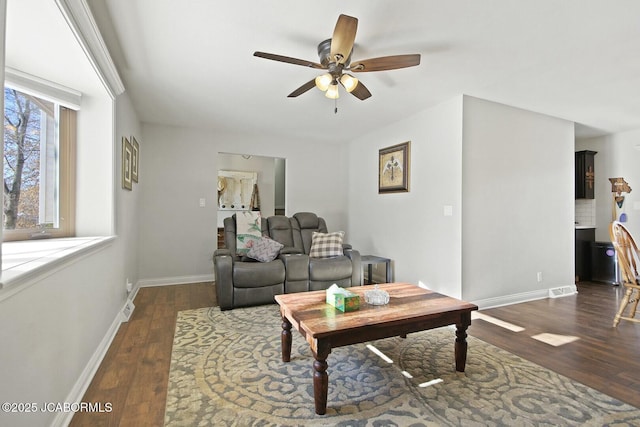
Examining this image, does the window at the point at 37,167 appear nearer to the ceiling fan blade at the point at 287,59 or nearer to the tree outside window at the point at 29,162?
the tree outside window at the point at 29,162

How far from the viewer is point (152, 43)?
2.16m

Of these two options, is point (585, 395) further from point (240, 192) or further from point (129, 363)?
point (240, 192)

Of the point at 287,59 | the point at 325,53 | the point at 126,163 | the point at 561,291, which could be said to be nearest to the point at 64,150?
the point at 126,163

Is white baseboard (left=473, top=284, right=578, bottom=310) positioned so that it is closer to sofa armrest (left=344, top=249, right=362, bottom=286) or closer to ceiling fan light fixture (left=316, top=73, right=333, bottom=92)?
sofa armrest (left=344, top=249, right=362, bottom=286)

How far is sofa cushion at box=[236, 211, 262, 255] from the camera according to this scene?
12.0 ft

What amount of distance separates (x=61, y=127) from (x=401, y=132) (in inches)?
142

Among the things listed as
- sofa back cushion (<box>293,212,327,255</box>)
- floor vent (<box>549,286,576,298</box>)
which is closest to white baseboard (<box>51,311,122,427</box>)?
sofa back cushion (<box>293,212,327,255</box>)

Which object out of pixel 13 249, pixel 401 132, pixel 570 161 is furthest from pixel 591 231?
pixel 13 249

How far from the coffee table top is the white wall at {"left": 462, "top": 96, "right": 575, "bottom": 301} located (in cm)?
136

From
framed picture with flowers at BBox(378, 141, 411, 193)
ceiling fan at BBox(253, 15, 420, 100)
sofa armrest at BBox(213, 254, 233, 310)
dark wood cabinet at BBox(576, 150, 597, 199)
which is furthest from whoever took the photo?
dark wood cabinet at BBox(576, 150, 597, 199)

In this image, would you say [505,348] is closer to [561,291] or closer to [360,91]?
[561,291]

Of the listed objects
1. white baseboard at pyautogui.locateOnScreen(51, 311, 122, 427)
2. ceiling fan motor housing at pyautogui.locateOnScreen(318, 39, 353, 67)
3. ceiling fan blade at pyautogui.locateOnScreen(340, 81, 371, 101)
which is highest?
ceiling fan motor housing at pyautogui.locateOnScreen(318, 39, 353, 67)

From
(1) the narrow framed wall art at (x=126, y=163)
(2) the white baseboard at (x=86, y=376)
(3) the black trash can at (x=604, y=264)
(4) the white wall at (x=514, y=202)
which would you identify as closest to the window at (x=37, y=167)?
(1) the narrow framed wall art at (x=126, y=163)

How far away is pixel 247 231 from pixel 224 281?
81cm
